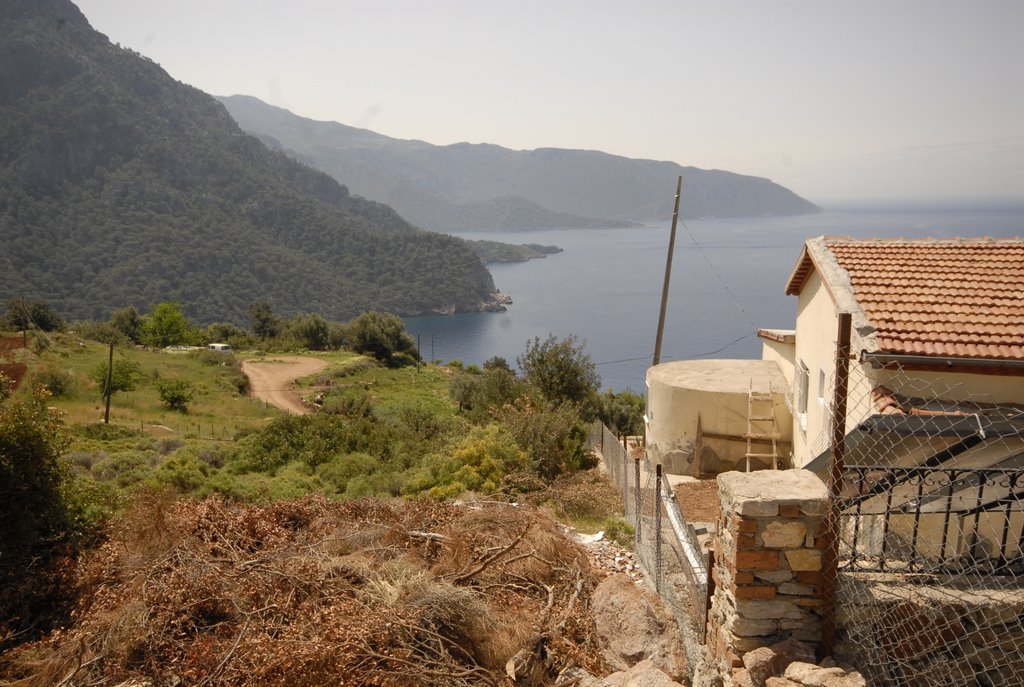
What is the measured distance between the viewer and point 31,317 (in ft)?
167

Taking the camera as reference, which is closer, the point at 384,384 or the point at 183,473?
the point at 183,473

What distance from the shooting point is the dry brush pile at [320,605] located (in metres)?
6.07

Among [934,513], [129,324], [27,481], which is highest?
[934,513]

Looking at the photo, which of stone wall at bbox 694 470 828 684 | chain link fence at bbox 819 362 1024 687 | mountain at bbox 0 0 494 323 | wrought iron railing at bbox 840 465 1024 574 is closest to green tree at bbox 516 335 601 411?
wrought iron railing at bbox 840 465 1024 574

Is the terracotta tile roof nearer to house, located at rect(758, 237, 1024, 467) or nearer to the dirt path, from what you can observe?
house, located at rect(758, 237, 1024, 467)

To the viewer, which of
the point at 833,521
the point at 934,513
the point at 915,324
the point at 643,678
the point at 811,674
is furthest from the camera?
the point at 915,324

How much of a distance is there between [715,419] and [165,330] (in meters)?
61.2

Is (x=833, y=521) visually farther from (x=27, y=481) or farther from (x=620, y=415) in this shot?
(x=620, y=415)

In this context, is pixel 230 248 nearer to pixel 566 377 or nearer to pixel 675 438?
pixel 566 377

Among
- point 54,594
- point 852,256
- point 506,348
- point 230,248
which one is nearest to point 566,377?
point 852,256

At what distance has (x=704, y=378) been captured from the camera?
15.3 metres

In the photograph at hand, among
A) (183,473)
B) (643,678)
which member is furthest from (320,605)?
(183,473)

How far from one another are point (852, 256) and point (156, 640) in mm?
10364

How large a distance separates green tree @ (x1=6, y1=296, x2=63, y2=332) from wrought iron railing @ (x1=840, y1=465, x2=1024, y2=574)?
53.4m
